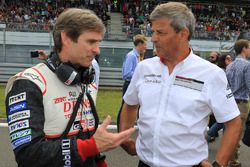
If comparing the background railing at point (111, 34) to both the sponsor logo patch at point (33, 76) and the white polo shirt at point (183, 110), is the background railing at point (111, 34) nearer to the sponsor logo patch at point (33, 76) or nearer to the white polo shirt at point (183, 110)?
the white polo shirt at point (183, 110)

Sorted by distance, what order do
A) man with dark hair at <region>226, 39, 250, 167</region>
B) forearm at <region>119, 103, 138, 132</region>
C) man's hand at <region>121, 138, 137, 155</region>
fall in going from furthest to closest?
man with dark hair at <region>226, 39, 250, 167</region>
forearm at <region>119, 103, 138, 132</region>
man's hand at <region>121, 138, 137, 155</region>

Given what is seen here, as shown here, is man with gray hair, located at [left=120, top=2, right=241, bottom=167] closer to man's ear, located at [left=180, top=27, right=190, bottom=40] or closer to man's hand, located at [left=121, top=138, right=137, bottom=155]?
man's ear, located at [left=180, top=27, right=190, bottom=40]

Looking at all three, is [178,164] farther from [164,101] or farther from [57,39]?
[57,39]

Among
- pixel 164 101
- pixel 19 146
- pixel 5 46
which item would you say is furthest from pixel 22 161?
pixel 5 46

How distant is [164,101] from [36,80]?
2.92 feet

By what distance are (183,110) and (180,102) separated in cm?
5

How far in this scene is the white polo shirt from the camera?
246 cm

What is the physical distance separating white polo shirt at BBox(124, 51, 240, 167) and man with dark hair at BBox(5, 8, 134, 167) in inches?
18.5

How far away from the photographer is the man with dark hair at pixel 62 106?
1830 millimetres

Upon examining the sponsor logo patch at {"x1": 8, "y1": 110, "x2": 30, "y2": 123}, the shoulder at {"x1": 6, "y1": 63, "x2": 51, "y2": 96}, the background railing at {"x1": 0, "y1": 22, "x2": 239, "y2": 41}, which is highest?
the shoulder at {"x1": 6, "y1": 63, "x2": 51, "y2": 96}

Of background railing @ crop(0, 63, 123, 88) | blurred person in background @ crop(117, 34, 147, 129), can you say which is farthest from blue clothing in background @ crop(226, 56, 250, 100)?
background railing @ crop(0, 63, 123, 88)

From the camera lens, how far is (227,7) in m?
39.1

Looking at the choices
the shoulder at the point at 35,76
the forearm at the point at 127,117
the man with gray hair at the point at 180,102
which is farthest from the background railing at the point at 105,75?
the shoulder at the point at 35,76

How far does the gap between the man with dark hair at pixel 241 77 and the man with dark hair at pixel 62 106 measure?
13.0 feet
